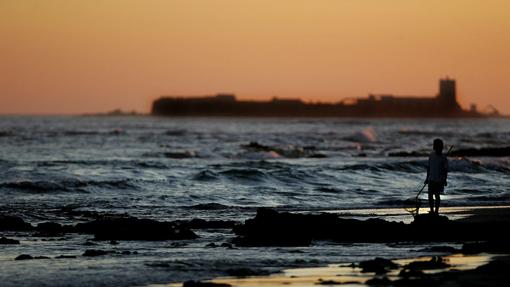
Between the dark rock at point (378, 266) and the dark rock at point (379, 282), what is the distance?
496 mm

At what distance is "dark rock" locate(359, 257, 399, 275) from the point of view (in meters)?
12.7

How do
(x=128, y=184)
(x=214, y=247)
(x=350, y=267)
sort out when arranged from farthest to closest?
1. (x=128, y=184)
2. (x=214, y=247)
3. (x=350, y=267)

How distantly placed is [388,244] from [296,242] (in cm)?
127

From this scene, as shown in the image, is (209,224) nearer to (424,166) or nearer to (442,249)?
(442,249)

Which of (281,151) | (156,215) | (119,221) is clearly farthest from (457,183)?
(281,151)

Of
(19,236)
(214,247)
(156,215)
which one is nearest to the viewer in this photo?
(214,247)

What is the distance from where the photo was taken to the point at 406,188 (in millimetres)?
32812

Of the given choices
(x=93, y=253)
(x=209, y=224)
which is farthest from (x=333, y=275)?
(x=209, y=224)

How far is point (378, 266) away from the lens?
42.1 ft

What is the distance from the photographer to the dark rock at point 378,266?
12.7m

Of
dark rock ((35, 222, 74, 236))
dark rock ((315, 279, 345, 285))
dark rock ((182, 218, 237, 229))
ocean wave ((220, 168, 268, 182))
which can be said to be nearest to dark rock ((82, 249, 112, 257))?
dark rock ((35, 222, 74, 236))

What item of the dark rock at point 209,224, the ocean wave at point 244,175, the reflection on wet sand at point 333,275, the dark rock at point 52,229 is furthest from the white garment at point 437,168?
the ocean wave at point 244,175

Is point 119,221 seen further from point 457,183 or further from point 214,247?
point 457,183

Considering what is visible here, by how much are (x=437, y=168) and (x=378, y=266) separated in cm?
653
